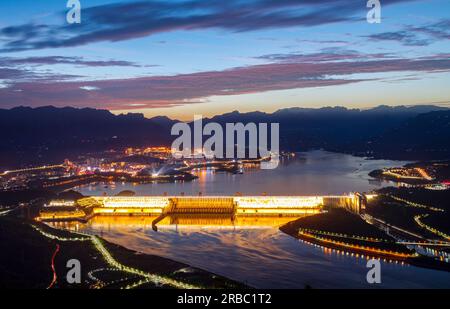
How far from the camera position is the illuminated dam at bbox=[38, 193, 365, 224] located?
A: 1524 cm

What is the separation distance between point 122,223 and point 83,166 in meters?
18.4

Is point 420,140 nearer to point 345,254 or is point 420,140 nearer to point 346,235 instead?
point 346,235

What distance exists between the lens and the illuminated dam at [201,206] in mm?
15242

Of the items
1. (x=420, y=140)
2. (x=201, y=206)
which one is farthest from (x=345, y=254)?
(x=420, y=140)

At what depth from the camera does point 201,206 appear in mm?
16109

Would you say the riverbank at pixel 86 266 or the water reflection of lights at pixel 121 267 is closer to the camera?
the riverbank at pixel 86 266

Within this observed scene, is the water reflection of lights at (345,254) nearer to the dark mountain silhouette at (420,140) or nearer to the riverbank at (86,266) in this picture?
the riverbank at (86,266)

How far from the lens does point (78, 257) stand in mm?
9984

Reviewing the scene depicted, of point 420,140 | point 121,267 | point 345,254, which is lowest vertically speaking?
point 345,254

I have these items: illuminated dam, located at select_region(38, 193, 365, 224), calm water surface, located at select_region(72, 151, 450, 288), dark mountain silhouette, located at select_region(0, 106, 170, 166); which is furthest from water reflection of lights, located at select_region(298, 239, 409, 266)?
dark mountain silhouette, located at select_region(0, 106, 170, 166)

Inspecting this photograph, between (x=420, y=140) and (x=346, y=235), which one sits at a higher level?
(x=420, y=140)

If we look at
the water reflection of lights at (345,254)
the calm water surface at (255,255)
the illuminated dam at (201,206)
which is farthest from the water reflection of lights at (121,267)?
the water reflection of lights at (345,254)

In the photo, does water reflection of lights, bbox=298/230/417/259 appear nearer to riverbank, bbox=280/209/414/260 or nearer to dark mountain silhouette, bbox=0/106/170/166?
riverbank, bbox=280/209/414/260

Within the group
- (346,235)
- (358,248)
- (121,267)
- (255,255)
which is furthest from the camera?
(346,235)
